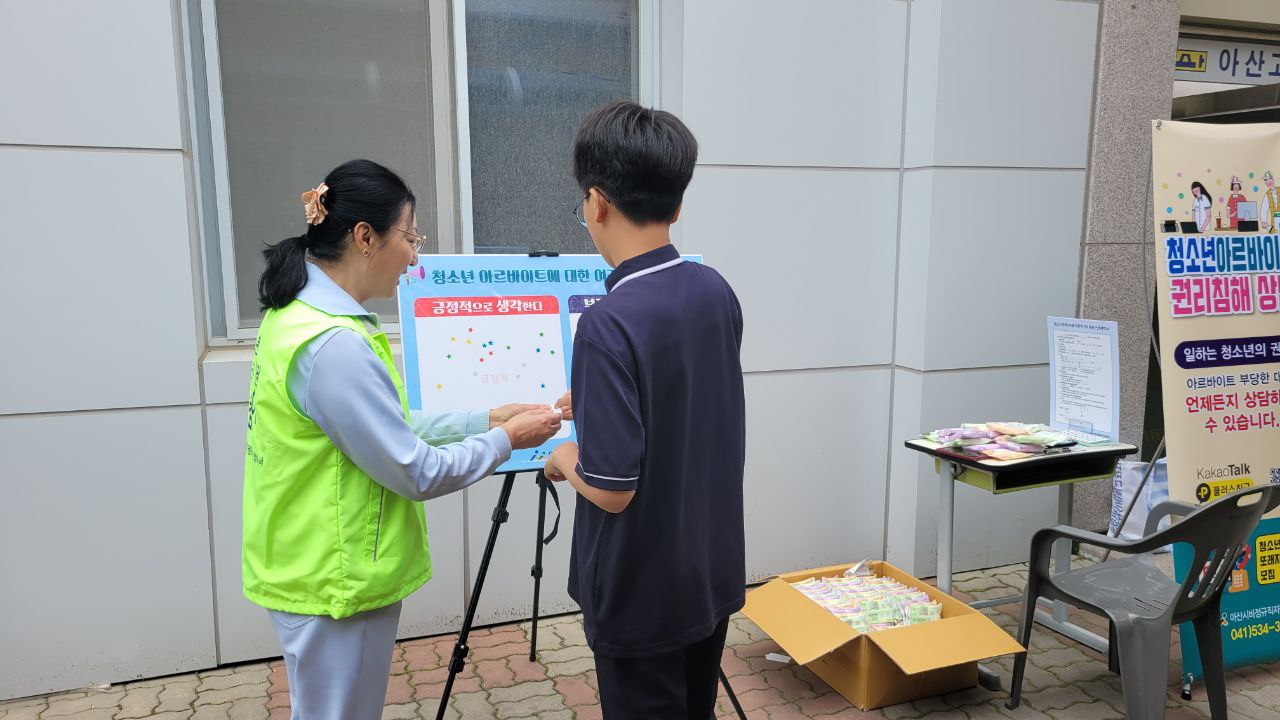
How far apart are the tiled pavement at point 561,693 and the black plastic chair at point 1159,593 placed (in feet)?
0.83

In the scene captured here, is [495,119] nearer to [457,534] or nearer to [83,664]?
[457,534]

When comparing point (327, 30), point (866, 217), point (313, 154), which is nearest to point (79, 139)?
point (313, 154)

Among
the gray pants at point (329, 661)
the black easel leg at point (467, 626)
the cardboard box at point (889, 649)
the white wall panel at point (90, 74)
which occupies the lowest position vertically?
the cardboard box at point (889, 649)

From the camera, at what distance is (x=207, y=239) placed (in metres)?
3.03

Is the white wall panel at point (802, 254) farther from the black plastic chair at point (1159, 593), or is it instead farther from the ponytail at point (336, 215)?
the ponytail at point (336, 215)

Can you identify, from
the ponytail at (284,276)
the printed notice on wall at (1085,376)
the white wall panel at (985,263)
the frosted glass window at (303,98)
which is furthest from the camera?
the white wall panel at (985,263)

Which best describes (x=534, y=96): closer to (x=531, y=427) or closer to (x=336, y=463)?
(x=531, y=427)

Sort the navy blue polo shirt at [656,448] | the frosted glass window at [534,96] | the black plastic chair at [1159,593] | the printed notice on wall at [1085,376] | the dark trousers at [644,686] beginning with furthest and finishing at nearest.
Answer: the frosted glass window at [534,96] < the printed notice on wall at [1085,376] < the black plastic chair at [1159,593] < the dark trousers at [644,686] < the navy blue polo shirt at [656,448]

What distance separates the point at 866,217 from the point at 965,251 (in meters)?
0.47

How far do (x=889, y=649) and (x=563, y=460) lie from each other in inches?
Answer: 62.0

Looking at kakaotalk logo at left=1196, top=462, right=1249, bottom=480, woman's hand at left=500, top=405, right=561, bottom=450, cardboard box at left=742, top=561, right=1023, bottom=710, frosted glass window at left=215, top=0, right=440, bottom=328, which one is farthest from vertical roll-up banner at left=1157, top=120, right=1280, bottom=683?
frosted glass window at left=215, top=0, right=440, bottom=328

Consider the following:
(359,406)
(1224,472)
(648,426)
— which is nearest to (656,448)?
(648,426)

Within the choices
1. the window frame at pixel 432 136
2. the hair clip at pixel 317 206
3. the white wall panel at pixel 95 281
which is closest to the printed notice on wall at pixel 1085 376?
the window frame at pixel 432 136

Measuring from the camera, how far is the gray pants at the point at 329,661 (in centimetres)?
158
